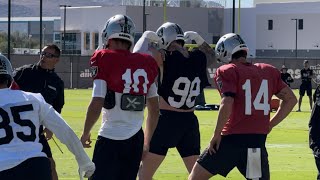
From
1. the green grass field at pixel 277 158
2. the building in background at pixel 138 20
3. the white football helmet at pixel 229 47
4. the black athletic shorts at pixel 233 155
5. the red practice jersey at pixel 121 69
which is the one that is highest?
the building in background at pixel 138 20

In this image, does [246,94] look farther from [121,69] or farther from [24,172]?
[24,172]

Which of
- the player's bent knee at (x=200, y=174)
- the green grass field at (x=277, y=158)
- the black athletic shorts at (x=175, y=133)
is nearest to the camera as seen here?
the player's bent knee at (x=200, y=174)

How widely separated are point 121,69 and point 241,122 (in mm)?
1420

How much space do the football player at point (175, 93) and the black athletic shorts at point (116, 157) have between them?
1940 millimetres

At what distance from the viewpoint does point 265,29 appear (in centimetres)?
9350

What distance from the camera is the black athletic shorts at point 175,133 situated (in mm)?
10750

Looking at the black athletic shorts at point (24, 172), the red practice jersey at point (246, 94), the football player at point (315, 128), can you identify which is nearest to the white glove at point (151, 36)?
the red practice jersey at point (246, 94)

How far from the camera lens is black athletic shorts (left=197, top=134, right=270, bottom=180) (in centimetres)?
915

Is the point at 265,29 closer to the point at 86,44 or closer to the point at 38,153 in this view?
the point at 86,44

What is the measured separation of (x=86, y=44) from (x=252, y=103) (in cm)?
8283

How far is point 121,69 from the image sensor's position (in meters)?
8.45

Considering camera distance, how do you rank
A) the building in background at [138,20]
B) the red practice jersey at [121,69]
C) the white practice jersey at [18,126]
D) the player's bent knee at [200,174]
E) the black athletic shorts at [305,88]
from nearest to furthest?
the white practice jersey at [18,126] → the red practice jersey at [121,69] → the player's bent knee at [200,174] → the black athletic shorts at [305,88] → the building in background at [138,20]

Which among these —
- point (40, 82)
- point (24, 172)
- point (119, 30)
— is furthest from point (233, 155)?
point (24, 172)

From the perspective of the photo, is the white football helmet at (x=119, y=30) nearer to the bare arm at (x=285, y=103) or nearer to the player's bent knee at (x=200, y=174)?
the player's bent knee at (x=200, y=174)
